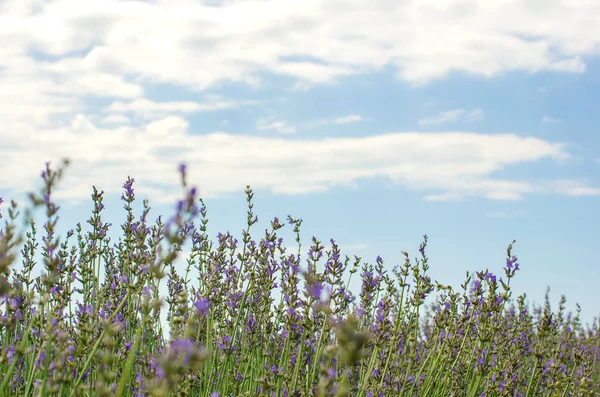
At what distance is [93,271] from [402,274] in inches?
85.6

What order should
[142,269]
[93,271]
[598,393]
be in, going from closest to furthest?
[142,269] → [93,271] → [598,393]

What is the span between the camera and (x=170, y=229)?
2088 millimetres

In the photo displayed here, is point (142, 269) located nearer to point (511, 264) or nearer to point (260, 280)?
point (260, 280)

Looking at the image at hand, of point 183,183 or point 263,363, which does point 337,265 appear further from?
point 183,183

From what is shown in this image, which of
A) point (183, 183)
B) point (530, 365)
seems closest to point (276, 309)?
point (183, 183)

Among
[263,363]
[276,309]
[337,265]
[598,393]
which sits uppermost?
[337,265]

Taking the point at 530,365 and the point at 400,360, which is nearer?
the point at 400,360

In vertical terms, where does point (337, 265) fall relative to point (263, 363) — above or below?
above

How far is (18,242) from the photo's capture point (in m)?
2.12

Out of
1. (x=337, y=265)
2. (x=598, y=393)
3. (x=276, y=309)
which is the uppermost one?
(x=337, y=265)

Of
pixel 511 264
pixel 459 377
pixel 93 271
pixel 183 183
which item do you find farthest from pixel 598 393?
pixel 183 183

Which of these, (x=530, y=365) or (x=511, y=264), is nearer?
(x=511, y=264)

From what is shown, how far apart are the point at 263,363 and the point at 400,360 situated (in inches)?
47.1

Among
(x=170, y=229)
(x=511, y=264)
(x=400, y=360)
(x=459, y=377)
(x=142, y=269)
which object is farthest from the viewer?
(x=459, y=377)
